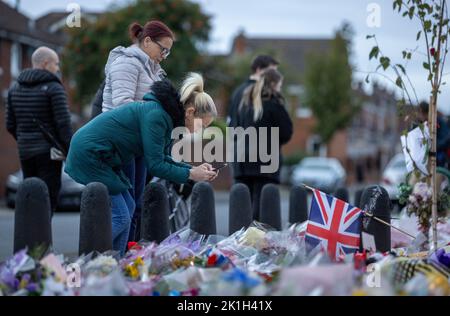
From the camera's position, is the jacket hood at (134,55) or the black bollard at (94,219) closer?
the black bollard at (94,219)

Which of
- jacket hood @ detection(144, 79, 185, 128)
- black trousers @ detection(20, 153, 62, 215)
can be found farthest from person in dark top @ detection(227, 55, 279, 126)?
jacket hood @ detection(144, 79, 185, 128)

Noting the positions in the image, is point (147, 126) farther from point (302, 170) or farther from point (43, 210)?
point (302, 170)

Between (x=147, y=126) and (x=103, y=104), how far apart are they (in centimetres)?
152

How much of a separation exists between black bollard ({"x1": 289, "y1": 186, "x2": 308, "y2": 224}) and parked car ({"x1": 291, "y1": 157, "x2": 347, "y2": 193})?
1178 inches

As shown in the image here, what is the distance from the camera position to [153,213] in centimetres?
730

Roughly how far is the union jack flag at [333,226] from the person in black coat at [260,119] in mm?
3255

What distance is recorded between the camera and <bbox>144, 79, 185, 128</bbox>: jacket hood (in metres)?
6.30

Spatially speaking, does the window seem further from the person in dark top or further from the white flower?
the white flower

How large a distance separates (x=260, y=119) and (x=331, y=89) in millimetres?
52005

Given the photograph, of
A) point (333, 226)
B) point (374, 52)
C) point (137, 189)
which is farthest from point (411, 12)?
point (137, 189)

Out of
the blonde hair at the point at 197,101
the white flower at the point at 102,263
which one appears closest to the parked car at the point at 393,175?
the blonde hair at the point at 197,101

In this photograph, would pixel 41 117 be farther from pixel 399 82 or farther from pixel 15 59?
pixel 15 59

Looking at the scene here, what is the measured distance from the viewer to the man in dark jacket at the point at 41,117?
8805 mm

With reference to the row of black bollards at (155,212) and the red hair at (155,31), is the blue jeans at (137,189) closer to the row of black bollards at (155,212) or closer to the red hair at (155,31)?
the row of black bollards at (155,212)
